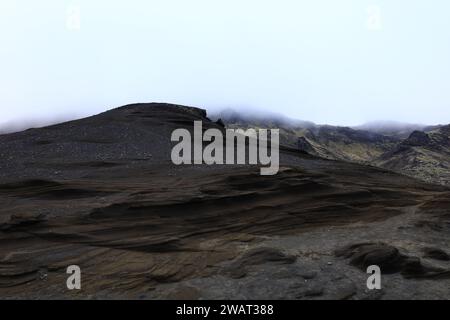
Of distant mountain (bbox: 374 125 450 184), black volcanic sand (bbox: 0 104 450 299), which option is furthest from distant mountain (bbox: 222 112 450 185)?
black volcanic sand (bbox: 0 104 450 299)

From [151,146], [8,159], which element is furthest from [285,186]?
[8,159]

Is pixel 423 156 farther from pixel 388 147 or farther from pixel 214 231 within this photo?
pixel 214 231

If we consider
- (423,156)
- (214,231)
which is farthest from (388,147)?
(214,231)

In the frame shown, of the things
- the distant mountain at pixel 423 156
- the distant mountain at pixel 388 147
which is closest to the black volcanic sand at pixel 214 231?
the distant mountain at pixel 388 147

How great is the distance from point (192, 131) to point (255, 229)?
18804mm

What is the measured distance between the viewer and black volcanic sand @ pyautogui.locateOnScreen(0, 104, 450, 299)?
14.1 metres

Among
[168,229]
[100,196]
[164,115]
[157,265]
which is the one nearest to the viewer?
[157,265]

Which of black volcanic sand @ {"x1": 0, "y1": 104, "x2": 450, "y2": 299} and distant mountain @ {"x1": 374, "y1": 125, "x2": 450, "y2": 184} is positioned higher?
black volcanic sand @ {"x1": 0, "y1": 104, "x2": 450, "y2": 299}

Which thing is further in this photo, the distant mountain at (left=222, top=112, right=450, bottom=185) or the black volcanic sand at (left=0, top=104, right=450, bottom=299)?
the distant mountain at (left=222, top=112, right=450, bottom=185)

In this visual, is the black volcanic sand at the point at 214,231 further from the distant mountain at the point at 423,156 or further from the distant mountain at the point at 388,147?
the distant mountain at the point at 423,156

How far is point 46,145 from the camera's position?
1206 inches

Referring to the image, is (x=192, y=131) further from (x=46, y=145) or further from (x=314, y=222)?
(x=314, y=222)

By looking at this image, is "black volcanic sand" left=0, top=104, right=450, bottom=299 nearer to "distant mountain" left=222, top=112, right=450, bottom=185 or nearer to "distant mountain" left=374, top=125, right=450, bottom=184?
"distant mountain" left=222, top=112, right=450, bottom=185

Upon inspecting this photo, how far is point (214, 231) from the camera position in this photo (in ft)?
58.5
